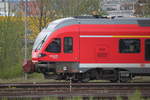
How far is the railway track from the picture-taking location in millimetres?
16234

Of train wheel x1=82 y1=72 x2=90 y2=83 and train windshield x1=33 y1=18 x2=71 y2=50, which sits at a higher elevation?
train windshield x1=33 y1=18 x2=71 y2=50

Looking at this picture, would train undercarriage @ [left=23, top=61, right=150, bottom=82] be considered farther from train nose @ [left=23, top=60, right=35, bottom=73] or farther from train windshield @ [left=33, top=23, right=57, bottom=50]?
train windshield @ [left=33, top=23, right=57, bottom=50]

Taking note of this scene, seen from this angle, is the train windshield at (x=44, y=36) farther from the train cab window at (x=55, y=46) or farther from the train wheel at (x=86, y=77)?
the train wheel at (x=86, y=77)

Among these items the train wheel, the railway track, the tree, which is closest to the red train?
the train wheel

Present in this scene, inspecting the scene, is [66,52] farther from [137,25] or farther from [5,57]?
[5,57]

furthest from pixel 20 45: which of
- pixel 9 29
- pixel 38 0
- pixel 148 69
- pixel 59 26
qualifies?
pixel 148 69

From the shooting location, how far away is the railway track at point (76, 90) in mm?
16234

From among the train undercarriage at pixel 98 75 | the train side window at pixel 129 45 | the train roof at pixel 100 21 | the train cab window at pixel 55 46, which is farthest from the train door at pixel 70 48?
the train side window at pixel 129 45

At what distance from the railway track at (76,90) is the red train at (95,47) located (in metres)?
1.25

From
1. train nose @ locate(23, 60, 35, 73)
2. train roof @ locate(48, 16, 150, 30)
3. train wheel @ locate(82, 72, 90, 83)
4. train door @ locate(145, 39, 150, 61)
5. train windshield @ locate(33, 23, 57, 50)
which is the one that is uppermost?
train roof @ locate(48, 16, 150, 30)

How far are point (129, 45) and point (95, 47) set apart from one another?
1714 millimetres

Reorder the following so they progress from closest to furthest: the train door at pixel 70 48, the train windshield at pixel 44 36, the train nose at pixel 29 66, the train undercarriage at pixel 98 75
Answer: the train door at pixel 70 48
the train windshield at pixel 44 36
the train undercarriage at pixel 98 75
the train nose at pixel 29 66

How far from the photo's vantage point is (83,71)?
1992 cm

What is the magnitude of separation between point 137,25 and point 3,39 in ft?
35.4
